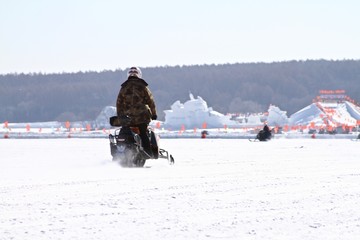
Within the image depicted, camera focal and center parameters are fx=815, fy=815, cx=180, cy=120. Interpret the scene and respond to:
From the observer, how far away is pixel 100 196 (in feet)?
25.3

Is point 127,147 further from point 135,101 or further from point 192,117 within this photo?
point 192,117

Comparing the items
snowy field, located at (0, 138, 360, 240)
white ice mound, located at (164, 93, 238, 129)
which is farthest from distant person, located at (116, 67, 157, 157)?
white ice mound, located at (164, 93, 238, 129)

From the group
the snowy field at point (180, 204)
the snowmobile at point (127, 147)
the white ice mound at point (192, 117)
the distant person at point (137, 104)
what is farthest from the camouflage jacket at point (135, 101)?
the white ice mound at point (192, 117)

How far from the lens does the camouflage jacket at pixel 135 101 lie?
44.3ft

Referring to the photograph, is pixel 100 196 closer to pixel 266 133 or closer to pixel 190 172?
pixel 190 172

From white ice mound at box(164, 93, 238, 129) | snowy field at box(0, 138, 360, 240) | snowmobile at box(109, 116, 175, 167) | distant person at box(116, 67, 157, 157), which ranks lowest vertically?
snowy field at box(0, 138, 360, 240)

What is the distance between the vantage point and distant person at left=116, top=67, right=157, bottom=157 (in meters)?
13.5

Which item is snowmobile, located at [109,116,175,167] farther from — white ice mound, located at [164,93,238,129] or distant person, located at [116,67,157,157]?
white ice mound, located at [164,93,238,129]

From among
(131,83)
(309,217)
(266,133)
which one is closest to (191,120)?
(266,133)

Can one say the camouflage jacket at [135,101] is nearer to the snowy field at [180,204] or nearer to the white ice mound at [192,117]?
the snowy field at [180,204]

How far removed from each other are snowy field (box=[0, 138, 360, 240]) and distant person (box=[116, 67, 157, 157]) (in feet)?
6.64

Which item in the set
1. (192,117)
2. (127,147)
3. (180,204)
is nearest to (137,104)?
(127,147)

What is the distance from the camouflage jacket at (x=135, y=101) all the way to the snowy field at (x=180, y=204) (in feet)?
6.76

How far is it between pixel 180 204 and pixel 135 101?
6.53 meters
